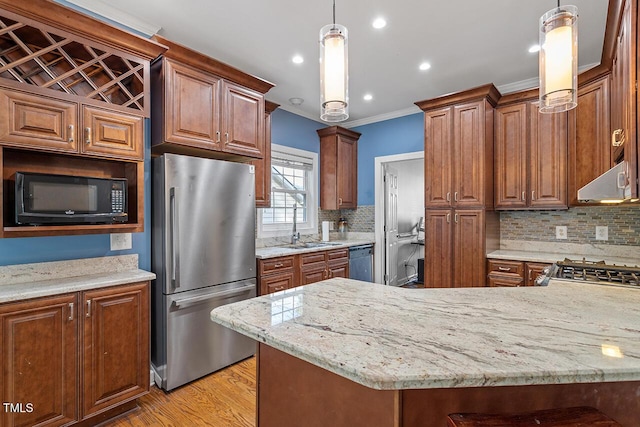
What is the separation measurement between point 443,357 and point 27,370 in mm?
2144

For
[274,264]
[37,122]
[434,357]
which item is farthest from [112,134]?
[434,357]

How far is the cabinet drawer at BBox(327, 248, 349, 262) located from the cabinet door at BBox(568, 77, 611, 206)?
2.44 metres

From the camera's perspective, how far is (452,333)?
98 cm

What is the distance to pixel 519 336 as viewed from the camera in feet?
3.09

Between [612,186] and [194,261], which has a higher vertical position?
[612,186]

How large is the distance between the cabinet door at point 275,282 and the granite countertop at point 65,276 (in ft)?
3.59

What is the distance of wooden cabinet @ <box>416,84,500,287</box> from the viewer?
3.28 metres

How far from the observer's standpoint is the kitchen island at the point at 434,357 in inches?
29.8

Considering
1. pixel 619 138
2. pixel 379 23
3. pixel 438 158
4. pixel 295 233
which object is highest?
pixel 379 23

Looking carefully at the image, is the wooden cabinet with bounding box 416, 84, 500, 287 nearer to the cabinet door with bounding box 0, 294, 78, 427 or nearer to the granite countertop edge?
the granite countertop edge

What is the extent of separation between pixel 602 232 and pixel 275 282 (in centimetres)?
324

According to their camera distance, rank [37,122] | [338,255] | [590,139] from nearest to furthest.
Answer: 1. [37,122]
2. [590,139]
3. [338,255]

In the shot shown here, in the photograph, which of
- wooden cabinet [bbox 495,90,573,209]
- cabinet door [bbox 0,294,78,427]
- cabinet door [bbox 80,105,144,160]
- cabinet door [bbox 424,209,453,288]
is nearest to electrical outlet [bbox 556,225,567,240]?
wooden cabinet [bbox 495,90,573,209]

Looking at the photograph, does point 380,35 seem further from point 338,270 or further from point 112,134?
point 338,270
